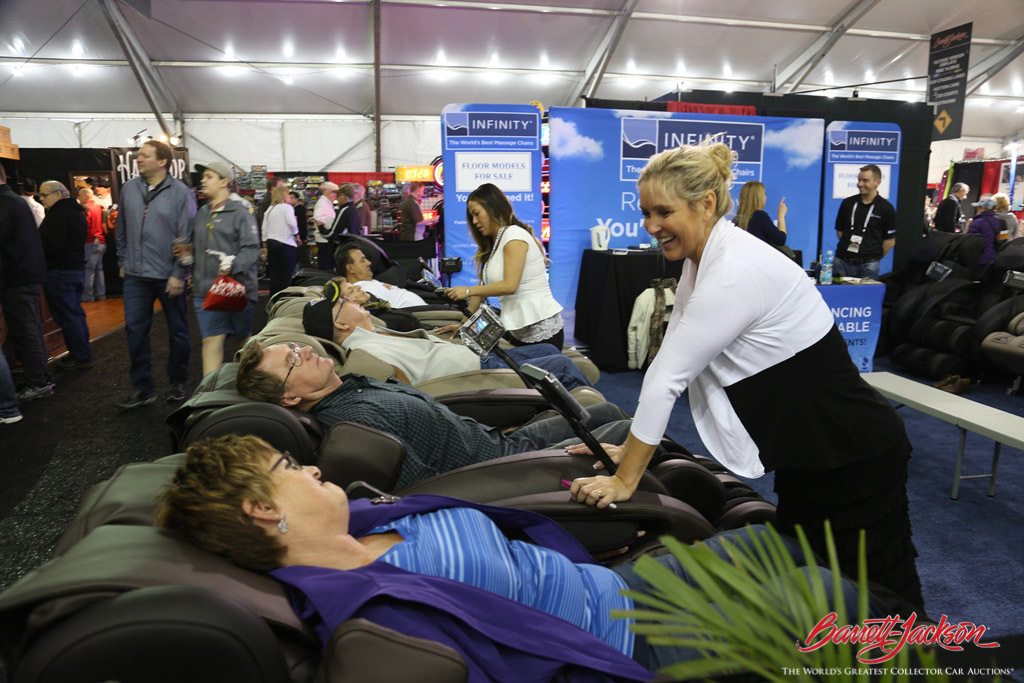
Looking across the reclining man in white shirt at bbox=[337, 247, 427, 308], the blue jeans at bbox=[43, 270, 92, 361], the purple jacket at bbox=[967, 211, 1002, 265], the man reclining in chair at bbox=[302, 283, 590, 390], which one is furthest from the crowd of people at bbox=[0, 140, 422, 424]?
the purple jacket at bbox=[967, 211, 1002, 265]

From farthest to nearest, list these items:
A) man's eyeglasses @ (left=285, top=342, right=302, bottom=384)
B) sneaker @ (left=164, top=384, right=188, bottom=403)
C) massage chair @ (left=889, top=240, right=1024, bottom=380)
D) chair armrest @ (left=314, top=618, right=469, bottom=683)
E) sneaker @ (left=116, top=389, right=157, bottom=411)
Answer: massage chair @ (left=889, top=240, right=1024, bottom=380), sneaker @ (left=164, top=384, right=188, bottom=403), sneaker @ (left=116, top=389, right=157, bottom=411), man's eyeglasses @ (left=285, top=342, right=302, bottom=384), chair armrest @ (left=314, top=618, right=469, bottom=683)

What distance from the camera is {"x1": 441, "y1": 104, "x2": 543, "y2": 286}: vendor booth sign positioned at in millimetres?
6723

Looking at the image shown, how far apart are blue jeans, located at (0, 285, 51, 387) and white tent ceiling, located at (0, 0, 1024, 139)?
26.1ft

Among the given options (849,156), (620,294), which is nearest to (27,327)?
(620,294)

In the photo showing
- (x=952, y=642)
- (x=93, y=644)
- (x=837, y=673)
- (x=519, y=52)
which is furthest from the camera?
(x=519, y=52)

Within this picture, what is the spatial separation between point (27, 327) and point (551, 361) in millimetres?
3689

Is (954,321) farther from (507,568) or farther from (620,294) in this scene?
(507,568)

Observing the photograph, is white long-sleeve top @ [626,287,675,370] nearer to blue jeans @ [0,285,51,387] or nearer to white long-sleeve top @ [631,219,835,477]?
white long-sleeve top @ [631,219,835,477]

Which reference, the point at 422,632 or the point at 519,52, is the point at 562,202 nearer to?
the point at 422,632

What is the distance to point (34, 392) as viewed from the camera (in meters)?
4.64

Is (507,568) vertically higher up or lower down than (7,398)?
higher up

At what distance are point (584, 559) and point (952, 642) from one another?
0.69m

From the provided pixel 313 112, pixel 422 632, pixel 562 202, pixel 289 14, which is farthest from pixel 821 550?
pixel 313 112

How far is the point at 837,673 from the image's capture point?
62cm
